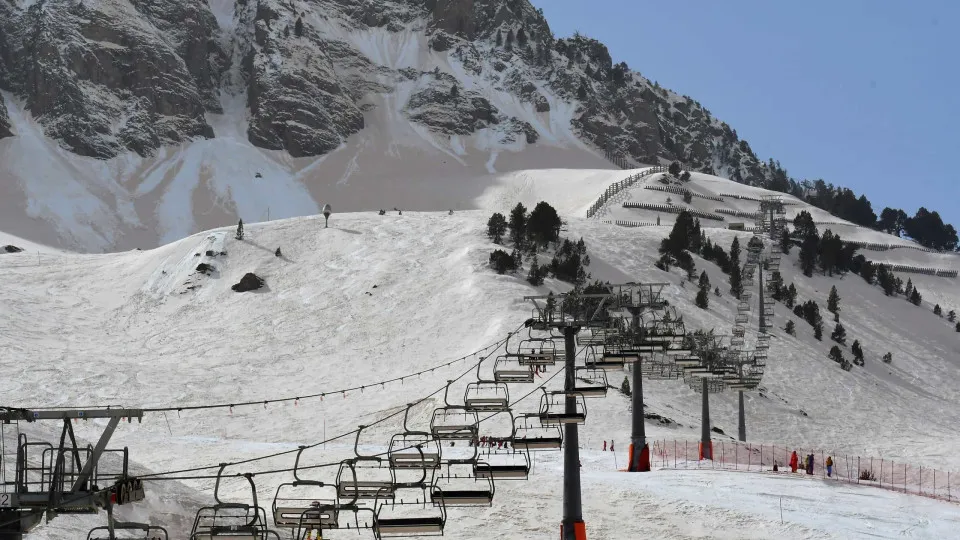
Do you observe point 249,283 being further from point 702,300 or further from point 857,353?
point 857,353

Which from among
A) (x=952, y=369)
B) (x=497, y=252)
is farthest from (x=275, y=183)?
(x=952, y=369)

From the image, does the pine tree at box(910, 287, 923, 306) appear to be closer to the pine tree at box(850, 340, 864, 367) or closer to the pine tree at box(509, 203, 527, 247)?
the pine tree at box(850, 340, 864, 367)

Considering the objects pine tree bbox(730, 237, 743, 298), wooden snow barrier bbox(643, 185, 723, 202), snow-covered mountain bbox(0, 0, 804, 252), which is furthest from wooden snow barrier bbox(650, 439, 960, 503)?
snow-covered mountain bbox(0, 0, 804, 252)

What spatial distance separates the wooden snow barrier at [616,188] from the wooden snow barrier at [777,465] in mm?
77060

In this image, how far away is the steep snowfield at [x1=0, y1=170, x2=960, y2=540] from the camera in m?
31.8

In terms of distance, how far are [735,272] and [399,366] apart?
3753cm

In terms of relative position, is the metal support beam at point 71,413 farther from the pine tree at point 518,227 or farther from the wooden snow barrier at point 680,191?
the wooden snow barrier at point 680,191

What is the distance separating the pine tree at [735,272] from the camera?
3337 inches

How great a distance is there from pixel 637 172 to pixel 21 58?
4169 inches

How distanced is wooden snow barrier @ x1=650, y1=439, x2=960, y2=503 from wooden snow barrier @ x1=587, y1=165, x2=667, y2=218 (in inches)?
3034

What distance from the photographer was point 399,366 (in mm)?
60469

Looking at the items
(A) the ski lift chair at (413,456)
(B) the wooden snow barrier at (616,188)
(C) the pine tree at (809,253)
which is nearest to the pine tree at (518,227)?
(C) the pine tree at (809,253)

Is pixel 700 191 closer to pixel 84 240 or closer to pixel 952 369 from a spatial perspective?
pixel 952 369

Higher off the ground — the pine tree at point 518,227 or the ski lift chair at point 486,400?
the pine tree at point 518,227
